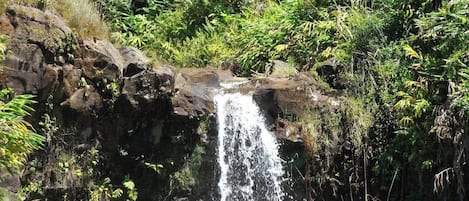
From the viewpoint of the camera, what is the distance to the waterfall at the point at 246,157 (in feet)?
25.8

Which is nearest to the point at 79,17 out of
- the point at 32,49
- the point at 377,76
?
Answer: the point at 32,49

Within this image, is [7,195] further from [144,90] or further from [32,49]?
[144,90]

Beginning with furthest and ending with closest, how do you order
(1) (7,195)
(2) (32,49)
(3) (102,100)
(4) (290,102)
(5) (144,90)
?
(4) (290,102) < (5) (144,90) < (3) (102,100) < (2) (32,49) < (1) (7,195)

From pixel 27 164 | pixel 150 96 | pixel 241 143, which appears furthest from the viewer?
pixel 241 143

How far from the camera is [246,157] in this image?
800cm

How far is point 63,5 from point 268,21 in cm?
458

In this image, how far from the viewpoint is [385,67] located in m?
8.42

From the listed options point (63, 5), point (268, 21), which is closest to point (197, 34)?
point (268, 21)

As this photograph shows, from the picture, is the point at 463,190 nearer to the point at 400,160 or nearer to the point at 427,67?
the point at 400,160

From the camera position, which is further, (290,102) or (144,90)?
(290,102)

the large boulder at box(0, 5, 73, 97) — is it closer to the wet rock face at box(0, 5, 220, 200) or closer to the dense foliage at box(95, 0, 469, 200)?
the wet rock face at box(0, 5, 220, 200)

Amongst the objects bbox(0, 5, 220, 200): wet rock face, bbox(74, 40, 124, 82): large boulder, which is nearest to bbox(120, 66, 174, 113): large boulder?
bbox(0, 5, 220, 200): wet rock face

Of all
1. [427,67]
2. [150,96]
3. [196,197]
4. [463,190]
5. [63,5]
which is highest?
[63,5]

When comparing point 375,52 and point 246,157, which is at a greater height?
point 375,52
